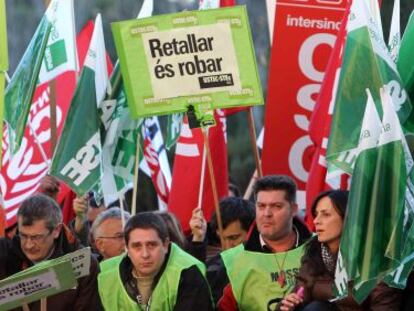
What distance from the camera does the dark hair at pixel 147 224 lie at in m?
11.1

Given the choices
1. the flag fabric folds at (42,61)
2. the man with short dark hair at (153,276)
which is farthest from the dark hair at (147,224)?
the flag fabric folds at (42,61)

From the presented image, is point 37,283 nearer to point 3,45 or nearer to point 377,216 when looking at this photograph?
point 3,45

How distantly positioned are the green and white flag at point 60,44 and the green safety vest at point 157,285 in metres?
2.83

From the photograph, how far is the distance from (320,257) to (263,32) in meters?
15.9

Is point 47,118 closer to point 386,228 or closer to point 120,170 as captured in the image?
point 120,170

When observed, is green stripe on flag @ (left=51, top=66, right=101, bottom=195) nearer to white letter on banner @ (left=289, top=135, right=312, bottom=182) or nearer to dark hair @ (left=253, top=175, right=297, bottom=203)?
white letter on banner @ (left=289, top=135, right=312, bottom=182)

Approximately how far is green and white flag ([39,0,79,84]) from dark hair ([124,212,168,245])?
2822 millimetres

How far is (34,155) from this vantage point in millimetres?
14672

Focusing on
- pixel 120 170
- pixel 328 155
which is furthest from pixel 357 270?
pixel 120 170

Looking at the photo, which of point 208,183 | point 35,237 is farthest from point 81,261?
point 208,183

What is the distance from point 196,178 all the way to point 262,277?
297 centimetres

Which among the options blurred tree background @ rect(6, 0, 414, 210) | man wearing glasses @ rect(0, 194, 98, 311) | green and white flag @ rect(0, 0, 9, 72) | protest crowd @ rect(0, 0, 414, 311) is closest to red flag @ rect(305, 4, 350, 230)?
protest crowd @ rect(0, 0, 414, 311)

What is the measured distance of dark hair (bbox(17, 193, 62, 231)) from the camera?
37.1ft

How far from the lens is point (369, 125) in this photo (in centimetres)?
1027
